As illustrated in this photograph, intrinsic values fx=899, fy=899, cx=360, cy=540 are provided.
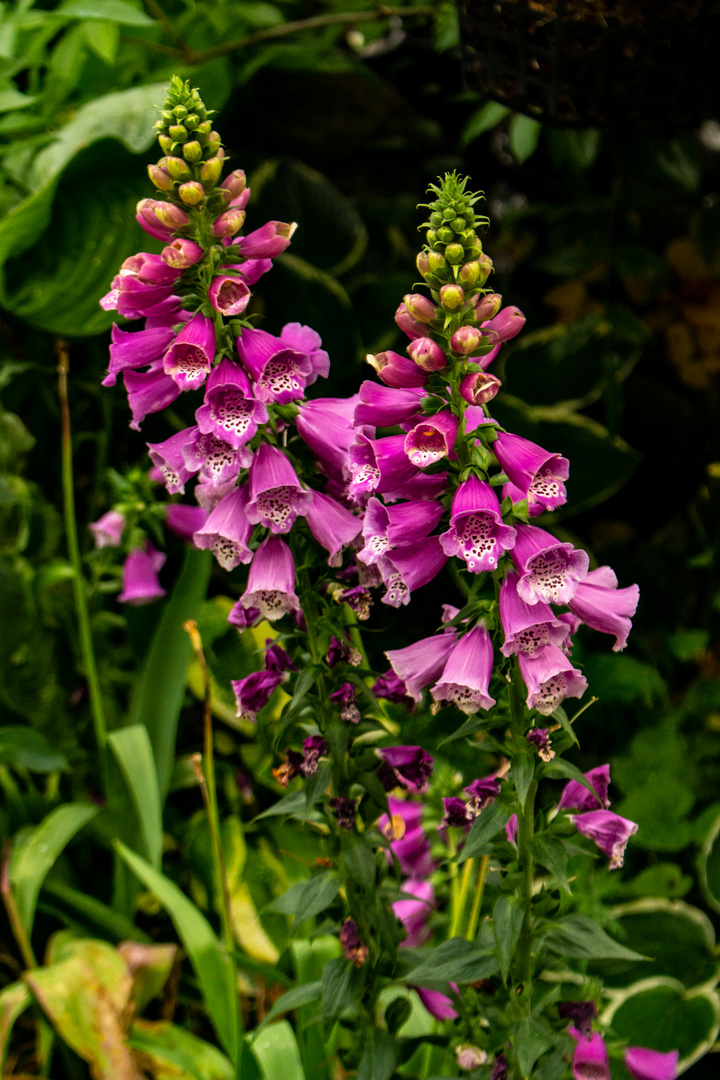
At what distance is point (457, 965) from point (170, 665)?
668 millimetres

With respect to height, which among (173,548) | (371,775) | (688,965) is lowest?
(688,965)

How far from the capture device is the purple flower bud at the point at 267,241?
0.56 m

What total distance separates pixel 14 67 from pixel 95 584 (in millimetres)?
650

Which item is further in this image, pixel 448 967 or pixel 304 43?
pixel 304 43

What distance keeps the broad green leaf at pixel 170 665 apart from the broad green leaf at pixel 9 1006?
27 cm

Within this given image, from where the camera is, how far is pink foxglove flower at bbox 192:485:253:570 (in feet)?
1.87

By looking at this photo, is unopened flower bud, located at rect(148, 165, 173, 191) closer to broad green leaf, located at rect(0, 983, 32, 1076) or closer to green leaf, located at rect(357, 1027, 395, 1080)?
green leaf, located at rect(357, 1027, 395, 1080)

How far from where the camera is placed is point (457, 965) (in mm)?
584

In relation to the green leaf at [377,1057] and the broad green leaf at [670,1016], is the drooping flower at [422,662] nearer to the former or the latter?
the green leaf at [377,1057]

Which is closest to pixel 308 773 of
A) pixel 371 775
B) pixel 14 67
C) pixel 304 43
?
pixel 371 775

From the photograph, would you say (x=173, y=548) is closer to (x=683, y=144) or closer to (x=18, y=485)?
(x=18, y=485)

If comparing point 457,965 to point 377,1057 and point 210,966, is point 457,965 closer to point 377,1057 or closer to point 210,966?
point 377,1057

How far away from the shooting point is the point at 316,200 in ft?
4.59

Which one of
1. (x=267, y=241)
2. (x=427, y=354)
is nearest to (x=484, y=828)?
(x=427, y=354)
